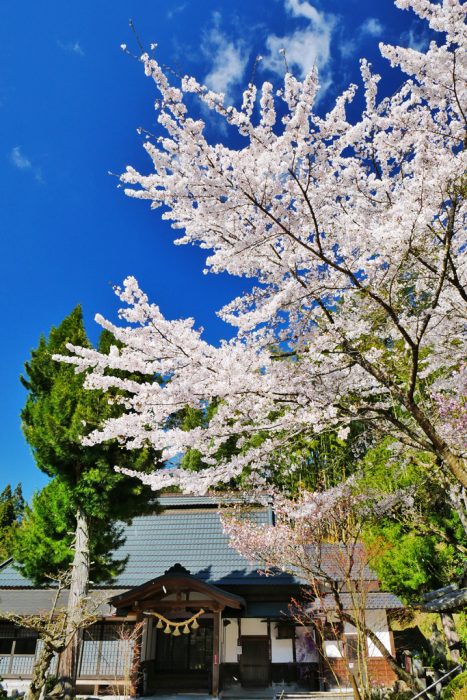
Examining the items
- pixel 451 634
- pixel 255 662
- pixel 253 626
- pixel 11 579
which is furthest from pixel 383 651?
pixel 11 579

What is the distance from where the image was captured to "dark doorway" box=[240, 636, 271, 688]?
12328 mm

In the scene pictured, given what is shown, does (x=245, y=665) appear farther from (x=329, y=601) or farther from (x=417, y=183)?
(x=417, y=183)

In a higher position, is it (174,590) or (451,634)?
(174,590)

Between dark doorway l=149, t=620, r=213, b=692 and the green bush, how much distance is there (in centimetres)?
765

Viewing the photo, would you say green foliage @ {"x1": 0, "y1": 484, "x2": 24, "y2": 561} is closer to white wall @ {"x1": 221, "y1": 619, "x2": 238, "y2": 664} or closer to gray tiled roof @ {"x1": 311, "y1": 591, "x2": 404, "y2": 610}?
white wall @ {"x1": 221, "y1": 619, "x2": 238, "y2": 664}

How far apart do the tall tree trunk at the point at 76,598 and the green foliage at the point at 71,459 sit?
332mm

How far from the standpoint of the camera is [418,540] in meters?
10.1

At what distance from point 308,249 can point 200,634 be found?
13285 millimetres

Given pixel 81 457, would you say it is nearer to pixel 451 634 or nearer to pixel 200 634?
pixel 200 634

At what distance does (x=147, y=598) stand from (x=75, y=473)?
150 inches

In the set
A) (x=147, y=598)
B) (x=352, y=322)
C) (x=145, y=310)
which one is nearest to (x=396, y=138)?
(x=352, y=322)

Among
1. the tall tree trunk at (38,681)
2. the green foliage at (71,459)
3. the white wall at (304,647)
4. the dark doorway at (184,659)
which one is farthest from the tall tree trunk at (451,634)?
the tall tree trunk at (38,681)

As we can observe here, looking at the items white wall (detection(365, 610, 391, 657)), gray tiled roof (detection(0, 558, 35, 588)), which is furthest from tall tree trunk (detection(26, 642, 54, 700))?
white wall (detection(365, 610, 391, 657))

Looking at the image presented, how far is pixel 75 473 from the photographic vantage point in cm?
1002
